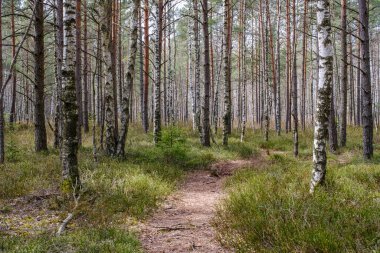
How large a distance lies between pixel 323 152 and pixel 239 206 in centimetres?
210

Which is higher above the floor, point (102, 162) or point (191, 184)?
point (102, 162)

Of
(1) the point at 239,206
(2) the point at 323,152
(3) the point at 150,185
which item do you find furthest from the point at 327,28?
(3) the point at 150,185

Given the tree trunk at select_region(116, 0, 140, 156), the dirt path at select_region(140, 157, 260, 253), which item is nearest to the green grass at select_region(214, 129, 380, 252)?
the dirt path at select_region(140, 157, 260, 253)

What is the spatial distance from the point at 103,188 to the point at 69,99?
207 centimetres

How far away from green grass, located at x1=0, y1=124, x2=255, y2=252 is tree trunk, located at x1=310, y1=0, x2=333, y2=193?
3532mm

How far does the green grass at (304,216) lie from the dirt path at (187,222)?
0.34 meters

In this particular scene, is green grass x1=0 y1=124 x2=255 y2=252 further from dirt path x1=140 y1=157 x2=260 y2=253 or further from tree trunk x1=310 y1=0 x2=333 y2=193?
tree trunk x1=310 y1=0 x2=333 y2=193

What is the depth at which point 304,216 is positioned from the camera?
184 inches

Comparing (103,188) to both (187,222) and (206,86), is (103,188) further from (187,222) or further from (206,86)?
(206,86)

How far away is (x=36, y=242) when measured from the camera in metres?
4.58

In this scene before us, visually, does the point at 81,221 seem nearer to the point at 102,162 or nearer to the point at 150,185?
the point at 150,185

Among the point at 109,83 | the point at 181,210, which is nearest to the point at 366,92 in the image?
the point at 181,210

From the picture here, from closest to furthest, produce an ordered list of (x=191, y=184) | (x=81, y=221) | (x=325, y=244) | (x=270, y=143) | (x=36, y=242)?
(x=325, y=244) → (x=36, y=242) → (x=81, y=221) → (x=191, y=184) → (x=270, y=143)

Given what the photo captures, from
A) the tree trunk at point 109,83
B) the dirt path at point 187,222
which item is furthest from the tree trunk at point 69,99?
the tree trunk at point 109,83
